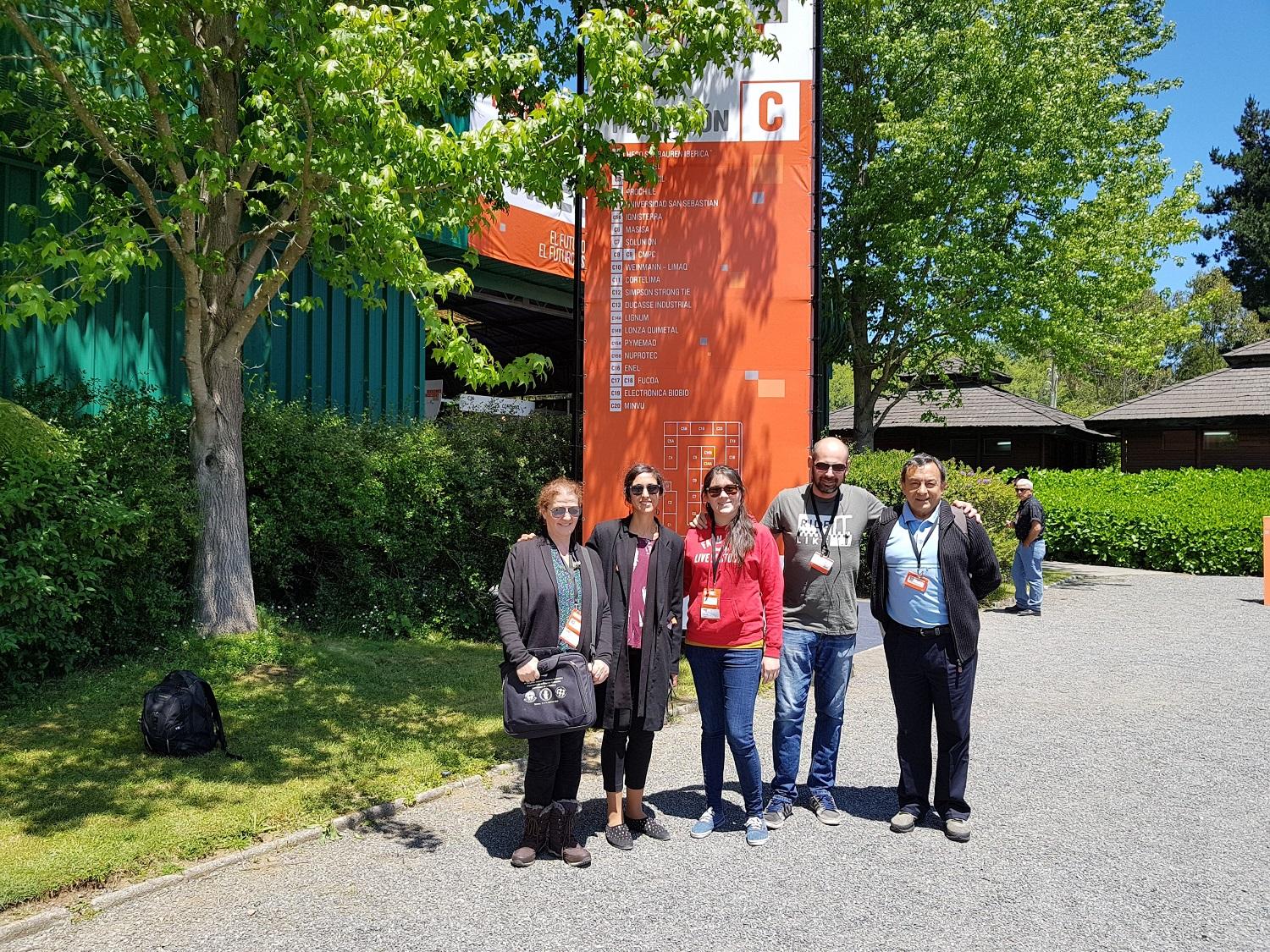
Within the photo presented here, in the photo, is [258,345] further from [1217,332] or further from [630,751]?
[1217,332]

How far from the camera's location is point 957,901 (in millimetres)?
4004

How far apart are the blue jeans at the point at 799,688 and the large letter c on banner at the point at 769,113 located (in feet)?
15.8

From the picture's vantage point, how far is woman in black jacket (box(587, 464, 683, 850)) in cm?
457

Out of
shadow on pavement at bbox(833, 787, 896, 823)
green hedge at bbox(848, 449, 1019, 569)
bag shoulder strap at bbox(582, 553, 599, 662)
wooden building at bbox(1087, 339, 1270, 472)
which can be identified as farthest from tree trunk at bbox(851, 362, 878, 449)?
bag shoulder strap at bbox(582, 553, 599, 662)

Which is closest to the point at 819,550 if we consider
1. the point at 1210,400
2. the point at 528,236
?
the point at 528,236

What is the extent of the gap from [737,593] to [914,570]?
947mm

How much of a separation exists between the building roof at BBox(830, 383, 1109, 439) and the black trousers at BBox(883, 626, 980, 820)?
24.1 meters

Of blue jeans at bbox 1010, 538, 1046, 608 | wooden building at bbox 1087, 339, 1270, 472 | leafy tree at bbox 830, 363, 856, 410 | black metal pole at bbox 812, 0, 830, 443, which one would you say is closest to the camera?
black metal pole at bbox 812, 0, 830, 443

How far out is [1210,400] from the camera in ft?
80.4

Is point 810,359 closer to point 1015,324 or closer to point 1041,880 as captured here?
point 1041,880

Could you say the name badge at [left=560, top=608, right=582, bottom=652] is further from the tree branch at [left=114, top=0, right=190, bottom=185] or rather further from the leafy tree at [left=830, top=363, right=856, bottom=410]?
the leafy tree at [left=830, top=363, right=856, bottom=410]

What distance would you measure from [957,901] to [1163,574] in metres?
16.9

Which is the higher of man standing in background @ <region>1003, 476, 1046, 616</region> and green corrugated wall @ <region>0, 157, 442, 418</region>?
green corrugated wall @ <region>0, 157, 442, 418</region>

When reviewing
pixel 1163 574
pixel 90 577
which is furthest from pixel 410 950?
pixel 1163 574
